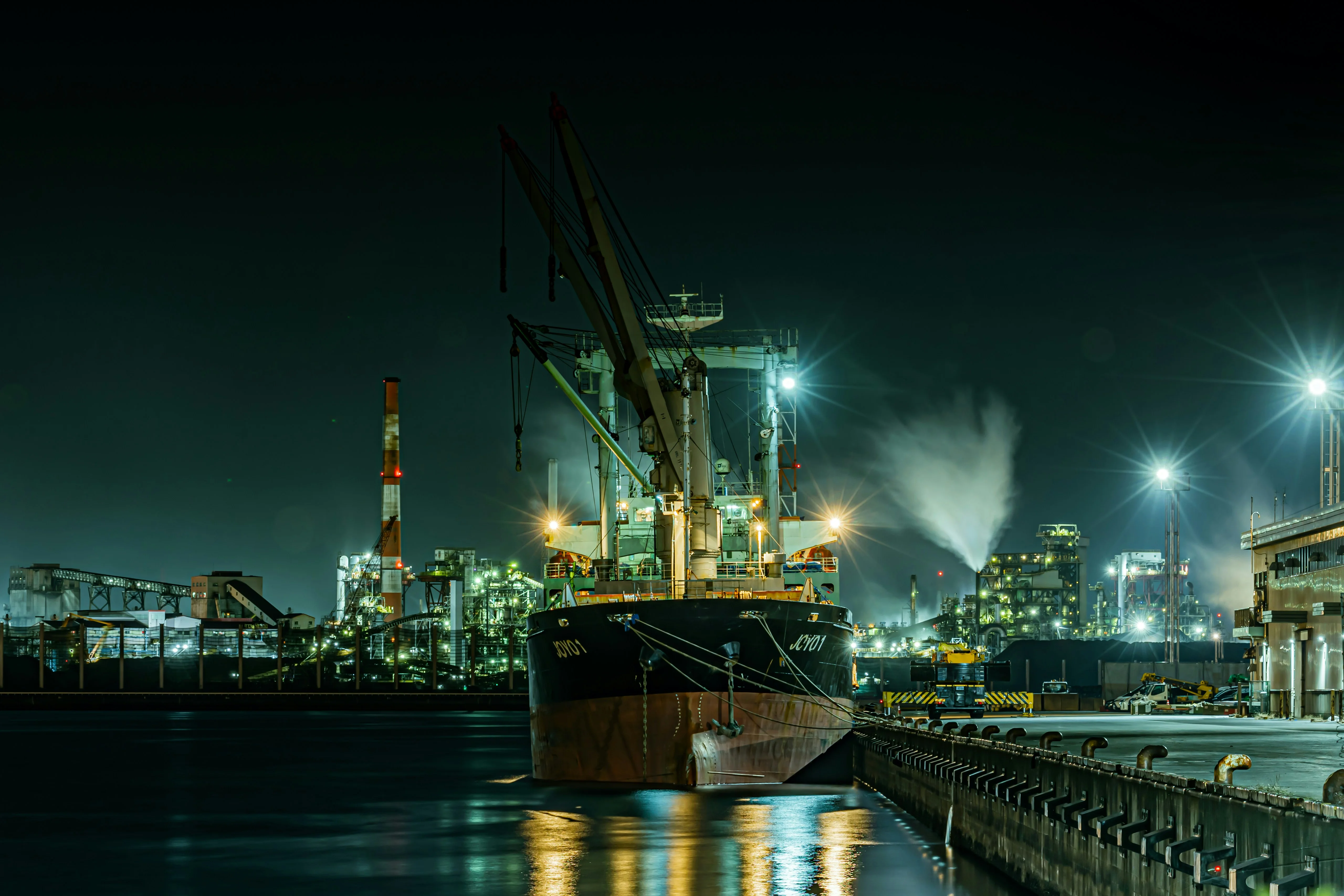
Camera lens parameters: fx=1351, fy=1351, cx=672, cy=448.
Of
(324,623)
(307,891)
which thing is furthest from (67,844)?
(324,623)

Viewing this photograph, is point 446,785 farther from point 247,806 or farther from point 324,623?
point 324,623

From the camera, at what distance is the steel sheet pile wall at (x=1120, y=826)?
1016cm

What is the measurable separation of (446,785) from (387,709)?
9776cm

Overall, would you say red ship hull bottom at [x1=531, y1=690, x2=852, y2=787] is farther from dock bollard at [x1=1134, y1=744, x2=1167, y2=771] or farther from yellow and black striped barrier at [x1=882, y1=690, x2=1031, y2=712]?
yellow and black striped barrier at [x1=882, y1=690, x2=1031, y2=712]

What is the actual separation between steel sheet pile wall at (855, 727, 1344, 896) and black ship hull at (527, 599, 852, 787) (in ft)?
27.3

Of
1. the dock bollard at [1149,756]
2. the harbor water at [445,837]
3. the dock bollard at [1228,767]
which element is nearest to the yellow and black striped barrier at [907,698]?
the harbor water at [445,837]

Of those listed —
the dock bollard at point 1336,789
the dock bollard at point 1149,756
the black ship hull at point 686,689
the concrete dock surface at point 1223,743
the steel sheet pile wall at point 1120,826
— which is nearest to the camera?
the dock bollard at point 1336,789

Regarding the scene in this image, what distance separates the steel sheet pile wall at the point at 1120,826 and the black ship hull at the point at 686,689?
832 cm

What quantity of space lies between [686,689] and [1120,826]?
20.0 metres

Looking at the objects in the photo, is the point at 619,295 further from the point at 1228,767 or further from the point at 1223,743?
the point at 1228,767

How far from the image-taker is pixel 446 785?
4559 cm

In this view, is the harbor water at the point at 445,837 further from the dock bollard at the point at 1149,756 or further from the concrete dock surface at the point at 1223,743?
the dock bollard at the point at 1149,756

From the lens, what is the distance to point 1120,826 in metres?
14.3

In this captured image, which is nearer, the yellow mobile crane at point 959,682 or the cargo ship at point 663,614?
the cargo ship at point 663,614
